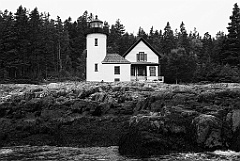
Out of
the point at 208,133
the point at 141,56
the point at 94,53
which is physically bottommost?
the point at 208,133

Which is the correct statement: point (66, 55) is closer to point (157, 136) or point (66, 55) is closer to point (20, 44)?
point (20, 44)

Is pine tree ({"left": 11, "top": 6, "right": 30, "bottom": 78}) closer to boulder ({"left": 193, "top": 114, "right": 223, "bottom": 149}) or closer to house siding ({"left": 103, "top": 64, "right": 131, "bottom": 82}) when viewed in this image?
house siding ({"left": 103, "top": 64, "right": 131, "bottom": 82})

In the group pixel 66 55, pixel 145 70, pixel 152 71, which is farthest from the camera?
pixel 66 55

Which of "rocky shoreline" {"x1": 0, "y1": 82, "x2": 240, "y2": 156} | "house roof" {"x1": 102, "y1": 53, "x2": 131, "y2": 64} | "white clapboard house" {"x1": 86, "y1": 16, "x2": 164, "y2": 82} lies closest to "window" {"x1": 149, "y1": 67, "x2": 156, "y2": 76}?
"white clapboard house" {"x1": 86, "y1": 16, "x2": 164, "y2": 82}

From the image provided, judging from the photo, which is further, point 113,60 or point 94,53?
point 94,53

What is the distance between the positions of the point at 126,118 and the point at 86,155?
6.02 m

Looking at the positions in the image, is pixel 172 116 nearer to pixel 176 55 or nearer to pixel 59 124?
pixel 59 124

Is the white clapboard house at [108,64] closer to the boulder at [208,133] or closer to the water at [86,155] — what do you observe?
the water at [86,155]

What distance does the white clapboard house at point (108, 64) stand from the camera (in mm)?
39906

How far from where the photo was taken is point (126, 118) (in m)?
22.1

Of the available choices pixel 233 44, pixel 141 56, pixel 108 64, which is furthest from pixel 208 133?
pixel 233 44

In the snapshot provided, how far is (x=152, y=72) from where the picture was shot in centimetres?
4450

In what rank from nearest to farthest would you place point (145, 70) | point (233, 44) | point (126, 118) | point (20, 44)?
point (126, 118) → point (145, 70) → point (233, 44) → point (20, 44)

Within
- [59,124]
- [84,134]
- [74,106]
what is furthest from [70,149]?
[74,106]
